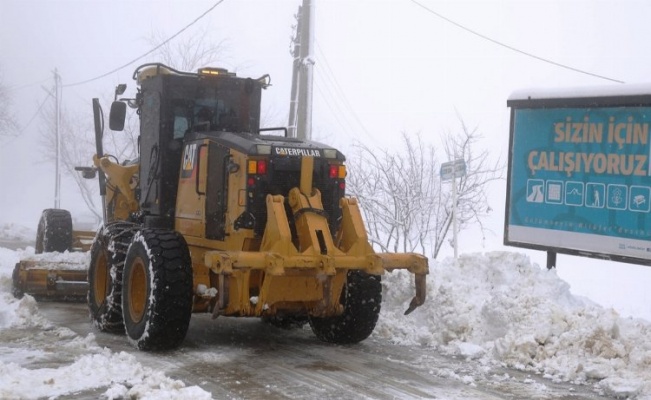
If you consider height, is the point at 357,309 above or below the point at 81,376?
above

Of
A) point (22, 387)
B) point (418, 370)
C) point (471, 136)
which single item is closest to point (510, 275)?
point (418, 370)

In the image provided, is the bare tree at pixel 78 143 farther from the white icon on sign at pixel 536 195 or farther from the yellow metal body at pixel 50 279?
the white icon on sign at pixel 536 195

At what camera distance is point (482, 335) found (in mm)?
8750

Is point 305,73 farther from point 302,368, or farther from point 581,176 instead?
point 302,368

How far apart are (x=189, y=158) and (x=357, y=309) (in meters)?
2.49

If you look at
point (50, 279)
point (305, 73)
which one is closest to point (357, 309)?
point (50, 279)

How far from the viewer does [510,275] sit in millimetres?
9961

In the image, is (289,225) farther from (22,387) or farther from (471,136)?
(471,136)

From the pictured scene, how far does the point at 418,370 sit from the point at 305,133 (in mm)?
8648

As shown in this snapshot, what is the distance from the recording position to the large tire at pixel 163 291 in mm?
7840

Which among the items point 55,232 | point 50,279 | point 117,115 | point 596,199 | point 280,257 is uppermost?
point 117,115

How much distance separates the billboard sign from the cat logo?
14.7ft

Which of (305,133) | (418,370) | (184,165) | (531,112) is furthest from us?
(305,133)

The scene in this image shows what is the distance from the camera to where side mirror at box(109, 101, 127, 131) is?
9.80 m
